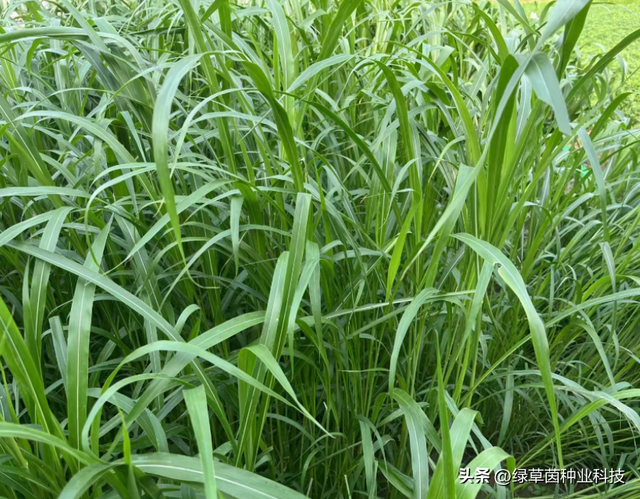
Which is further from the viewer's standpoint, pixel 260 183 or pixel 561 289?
pixel 561 289

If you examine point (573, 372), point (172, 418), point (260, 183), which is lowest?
point (573, 372)

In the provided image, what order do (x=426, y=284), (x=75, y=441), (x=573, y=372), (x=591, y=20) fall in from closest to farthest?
1. (x=75, y=441)
2. (x=426, y=284)
3. (x=573, y=372)
4. (x=591, y=20)

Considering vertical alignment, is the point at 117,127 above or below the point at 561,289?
above

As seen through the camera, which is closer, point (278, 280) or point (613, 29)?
point (278, 280)

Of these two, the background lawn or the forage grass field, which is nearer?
the forage grass field

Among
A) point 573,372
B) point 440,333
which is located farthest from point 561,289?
point 440,333

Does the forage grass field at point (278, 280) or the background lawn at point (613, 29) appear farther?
the background lawn at point (613, 29)

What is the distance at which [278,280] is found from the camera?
53cm

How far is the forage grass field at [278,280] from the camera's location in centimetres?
46

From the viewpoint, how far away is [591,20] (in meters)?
3.61

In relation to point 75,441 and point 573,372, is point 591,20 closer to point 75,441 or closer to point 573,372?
point 573,372

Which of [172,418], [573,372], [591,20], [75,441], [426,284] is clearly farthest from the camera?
[591,20]

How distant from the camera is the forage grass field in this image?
0.46 meters

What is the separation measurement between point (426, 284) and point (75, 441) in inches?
14.9
